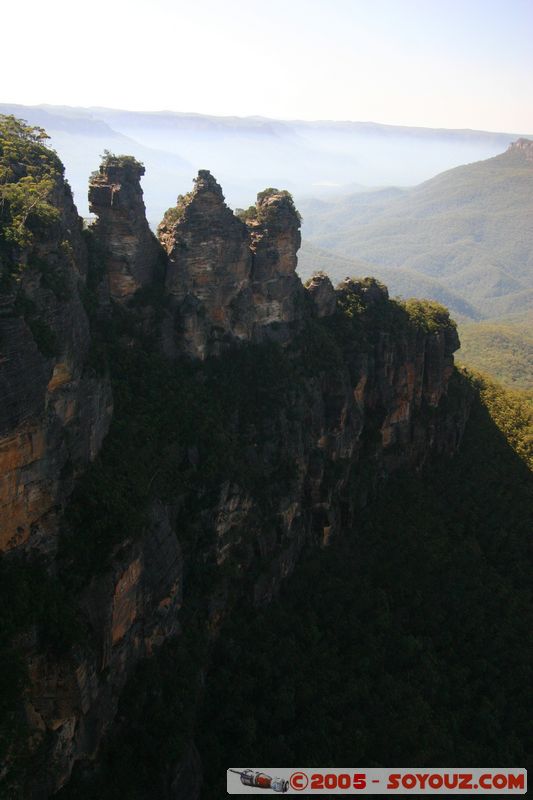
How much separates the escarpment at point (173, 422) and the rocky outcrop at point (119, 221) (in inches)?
3.9

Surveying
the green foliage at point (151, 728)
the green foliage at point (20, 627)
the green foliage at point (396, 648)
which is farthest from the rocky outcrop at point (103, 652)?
the green foliage at point (396, 648)

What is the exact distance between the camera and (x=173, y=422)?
29.0 meters

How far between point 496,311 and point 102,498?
6990 inches

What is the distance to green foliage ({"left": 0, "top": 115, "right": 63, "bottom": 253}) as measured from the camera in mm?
20328

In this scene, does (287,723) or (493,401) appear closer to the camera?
(287,723)

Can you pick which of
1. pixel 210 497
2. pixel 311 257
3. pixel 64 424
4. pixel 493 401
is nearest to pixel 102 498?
pixel 64 424

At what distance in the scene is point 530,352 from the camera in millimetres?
97750

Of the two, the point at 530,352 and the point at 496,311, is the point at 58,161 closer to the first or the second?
the point at 530,352

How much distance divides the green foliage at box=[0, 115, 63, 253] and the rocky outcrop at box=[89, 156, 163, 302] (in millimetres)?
2790

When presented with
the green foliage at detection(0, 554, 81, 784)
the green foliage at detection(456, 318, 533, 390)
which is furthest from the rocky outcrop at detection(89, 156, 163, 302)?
the green foliage at detection(456, 318, 533, 390)

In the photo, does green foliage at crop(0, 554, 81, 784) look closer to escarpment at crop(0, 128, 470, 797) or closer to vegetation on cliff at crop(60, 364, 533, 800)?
escarpment at crop(0, 128, 470, 797)

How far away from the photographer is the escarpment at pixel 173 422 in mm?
19609

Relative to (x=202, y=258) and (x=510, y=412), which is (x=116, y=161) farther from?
(x=510, y=412)

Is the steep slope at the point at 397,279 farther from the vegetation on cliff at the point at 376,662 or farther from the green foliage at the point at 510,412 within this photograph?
the vegetation on cliff at the point at 376,662
